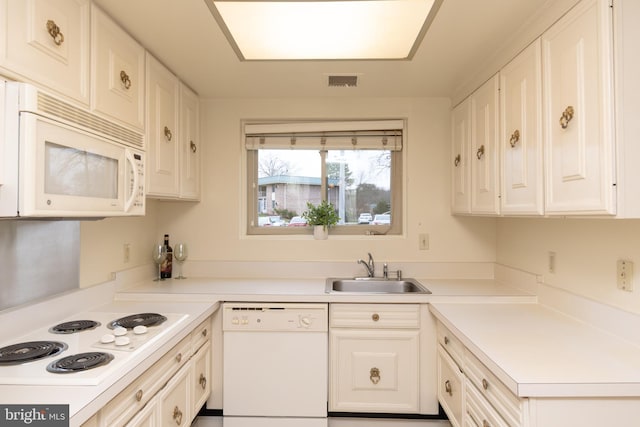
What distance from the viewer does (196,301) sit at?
210cm

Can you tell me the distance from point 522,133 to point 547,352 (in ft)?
3.14

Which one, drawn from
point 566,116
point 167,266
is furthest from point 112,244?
point 566,116

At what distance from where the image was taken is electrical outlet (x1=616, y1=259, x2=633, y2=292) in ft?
4.63

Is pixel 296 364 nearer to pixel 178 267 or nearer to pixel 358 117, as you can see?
pixel 178 267

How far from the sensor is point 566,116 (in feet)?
4.33

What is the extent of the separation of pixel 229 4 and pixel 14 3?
28.6 inches

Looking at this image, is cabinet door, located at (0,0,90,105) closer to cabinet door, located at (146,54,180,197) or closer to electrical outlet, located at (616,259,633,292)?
cabinet door, located at (146,54,180,197)

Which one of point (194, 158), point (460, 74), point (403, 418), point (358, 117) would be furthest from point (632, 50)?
point (194, 158)

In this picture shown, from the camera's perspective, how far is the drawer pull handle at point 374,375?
212 centimetres

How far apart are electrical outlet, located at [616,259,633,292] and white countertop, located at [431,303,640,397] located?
22 cm

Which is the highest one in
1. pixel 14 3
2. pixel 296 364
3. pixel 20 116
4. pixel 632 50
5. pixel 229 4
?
pixel 229 4

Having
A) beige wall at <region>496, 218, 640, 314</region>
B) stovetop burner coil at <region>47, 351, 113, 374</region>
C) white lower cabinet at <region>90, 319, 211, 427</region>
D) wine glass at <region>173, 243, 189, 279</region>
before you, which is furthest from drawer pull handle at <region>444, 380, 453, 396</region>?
wine glass at <region>173, 243, 189, 279</region>

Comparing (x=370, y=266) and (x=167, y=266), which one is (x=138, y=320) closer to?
(x=167, y=266)

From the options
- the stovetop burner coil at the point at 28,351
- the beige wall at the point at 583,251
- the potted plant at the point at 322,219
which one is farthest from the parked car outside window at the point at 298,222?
the stovetop burner coil at the point at 28,351
